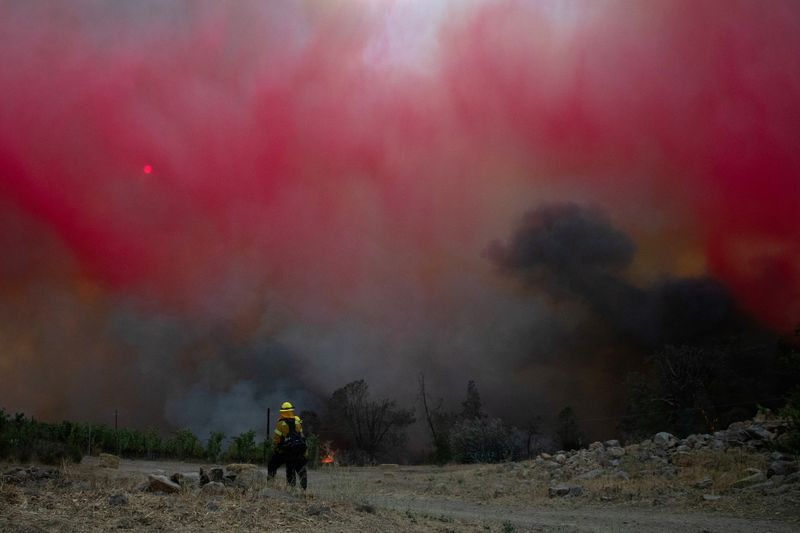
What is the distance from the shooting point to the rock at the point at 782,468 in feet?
60.7

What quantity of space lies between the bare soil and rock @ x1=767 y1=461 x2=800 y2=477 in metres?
1.61

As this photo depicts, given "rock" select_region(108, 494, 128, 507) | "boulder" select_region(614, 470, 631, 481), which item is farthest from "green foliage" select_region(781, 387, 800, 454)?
"rock" select_region(108, 494, 128, 507)

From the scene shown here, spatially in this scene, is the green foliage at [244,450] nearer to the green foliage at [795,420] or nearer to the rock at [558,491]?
the rock at [558,491]

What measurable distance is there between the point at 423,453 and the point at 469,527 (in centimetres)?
4008

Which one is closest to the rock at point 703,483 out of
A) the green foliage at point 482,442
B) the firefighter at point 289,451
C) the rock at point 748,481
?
the rock at point 748,481

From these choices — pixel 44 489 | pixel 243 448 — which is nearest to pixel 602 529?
pixel 44 489

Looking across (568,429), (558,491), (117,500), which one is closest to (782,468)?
(558,491)

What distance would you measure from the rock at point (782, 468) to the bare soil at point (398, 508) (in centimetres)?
161

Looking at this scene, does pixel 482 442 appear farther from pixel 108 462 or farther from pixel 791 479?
pixel 791 479

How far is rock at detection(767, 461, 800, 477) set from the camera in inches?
728

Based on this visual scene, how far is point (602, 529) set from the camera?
14.5 metres

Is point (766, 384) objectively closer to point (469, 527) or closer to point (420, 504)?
point (420, 504)

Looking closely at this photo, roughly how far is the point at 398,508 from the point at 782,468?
39.0ft

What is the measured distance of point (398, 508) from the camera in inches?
642
